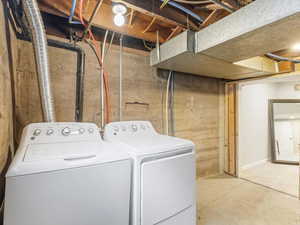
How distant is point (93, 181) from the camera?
0.95 meters

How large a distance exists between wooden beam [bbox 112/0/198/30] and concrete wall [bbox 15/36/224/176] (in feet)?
2.56

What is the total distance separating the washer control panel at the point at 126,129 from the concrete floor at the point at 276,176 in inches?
107

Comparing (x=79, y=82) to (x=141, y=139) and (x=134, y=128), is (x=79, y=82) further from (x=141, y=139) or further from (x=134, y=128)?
(x=141, y=139)

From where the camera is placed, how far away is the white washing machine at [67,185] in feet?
2.55

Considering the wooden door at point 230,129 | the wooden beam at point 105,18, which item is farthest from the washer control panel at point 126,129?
the wooden door at point 230,129

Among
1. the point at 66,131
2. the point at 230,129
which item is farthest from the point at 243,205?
the point at 66,131

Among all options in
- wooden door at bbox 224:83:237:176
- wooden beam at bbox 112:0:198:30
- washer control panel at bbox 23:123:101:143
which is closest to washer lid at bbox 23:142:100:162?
washer control panel at bbox 23:123:101:143

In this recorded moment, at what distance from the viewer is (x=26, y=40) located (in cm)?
164

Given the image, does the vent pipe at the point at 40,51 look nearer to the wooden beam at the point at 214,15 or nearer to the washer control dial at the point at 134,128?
the washer control dial at the point at 134,128

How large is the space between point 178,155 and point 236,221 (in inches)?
57.6

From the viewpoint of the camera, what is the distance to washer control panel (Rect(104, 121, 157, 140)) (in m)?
1.57

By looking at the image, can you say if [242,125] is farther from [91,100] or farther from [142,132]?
[91,100]

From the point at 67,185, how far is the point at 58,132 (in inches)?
23.5

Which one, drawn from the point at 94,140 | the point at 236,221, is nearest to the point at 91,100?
the point at 94,140
